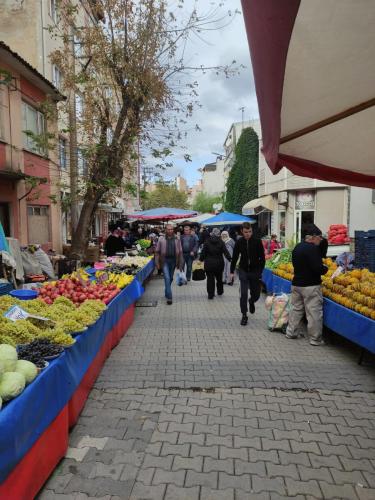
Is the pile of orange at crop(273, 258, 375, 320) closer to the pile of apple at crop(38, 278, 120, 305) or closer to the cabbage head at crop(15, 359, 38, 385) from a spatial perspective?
the pile of apple at crop(38, 278, 120, 305)

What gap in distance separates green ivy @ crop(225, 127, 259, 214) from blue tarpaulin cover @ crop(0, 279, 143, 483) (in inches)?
1428

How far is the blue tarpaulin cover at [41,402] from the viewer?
7.01ft

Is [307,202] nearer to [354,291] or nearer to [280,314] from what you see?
[280,314]

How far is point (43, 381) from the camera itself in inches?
107

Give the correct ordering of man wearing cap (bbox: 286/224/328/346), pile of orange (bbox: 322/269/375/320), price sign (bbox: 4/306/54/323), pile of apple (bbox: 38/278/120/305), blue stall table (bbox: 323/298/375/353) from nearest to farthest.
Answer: price sign (bbox: 4/306/54/323) → blue stall table (bbox: 323/298/375/353) → pile of orange (bbox: 322/269/375/320) → pile of apple (bbox: 38/278/120/305) → man wearing cap (bbox: 286/224/328/346)

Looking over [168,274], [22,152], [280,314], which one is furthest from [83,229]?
[280,314]

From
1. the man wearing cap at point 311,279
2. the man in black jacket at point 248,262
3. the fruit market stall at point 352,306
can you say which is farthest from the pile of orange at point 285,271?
the man wearing cap at point 311,279

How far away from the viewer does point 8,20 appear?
51.5 ft

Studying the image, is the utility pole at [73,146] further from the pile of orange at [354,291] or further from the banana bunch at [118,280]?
the pile of orange at [354,291]

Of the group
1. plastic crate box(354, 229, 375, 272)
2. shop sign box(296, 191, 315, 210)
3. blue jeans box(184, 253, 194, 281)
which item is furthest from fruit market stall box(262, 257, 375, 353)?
shop sign box(296, 191, 315, 210)

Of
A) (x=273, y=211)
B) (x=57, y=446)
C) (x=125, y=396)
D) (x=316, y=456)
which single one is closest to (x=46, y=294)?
(x=125, y=396)

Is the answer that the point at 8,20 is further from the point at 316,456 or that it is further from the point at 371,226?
the point at 316,456

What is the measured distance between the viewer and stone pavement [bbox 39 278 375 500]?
2.79 m

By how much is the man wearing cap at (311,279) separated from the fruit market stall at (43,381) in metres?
3.07
